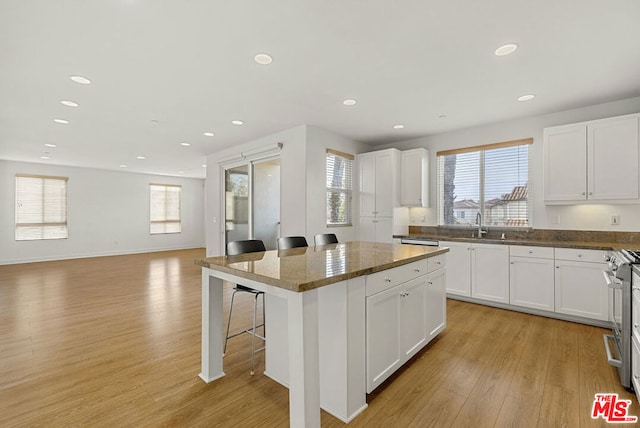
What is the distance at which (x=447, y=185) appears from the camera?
488 centimetres

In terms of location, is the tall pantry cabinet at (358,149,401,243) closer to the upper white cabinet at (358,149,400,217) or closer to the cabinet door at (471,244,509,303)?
the upper white cabinet at (358,149,400,217)

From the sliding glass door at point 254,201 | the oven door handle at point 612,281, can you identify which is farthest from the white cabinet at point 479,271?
the sliding glass door at point 254,201

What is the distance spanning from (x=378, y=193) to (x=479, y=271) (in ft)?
6.34

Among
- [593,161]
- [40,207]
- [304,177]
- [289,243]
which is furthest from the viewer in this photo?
[40,207]

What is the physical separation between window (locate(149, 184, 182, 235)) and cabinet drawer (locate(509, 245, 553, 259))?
32.9 ft

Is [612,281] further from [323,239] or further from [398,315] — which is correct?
[323,239]

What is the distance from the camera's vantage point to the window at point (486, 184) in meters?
4.19

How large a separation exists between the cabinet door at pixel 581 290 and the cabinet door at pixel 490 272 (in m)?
0.54

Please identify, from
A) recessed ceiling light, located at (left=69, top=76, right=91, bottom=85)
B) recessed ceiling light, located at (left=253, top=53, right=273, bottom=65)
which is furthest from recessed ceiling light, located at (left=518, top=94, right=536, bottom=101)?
recessed ceiling light, located at (left=69, top=76, right=91, bottom=85)

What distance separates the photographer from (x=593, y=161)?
11.3 feet

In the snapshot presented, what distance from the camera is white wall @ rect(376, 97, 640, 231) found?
11.5 ft

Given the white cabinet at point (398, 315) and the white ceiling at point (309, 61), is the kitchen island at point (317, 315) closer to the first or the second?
the white cabinet at point (398, 315)

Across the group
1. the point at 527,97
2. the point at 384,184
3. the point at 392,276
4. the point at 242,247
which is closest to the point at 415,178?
the point at 384,184

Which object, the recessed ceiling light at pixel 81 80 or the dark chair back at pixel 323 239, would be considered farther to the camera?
the dark chair back at pixel 323 239
